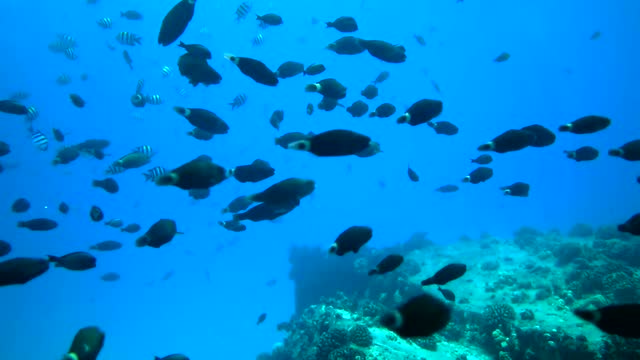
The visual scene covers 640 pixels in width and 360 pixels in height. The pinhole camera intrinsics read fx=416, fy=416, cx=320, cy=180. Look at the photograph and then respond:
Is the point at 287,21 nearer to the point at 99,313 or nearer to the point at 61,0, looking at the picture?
the point at 61,0

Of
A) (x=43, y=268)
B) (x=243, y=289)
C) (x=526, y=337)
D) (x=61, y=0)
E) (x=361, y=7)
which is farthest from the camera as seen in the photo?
(x=361, y=7)

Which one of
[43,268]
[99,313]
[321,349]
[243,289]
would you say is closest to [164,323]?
[99,313]

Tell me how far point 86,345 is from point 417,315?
344 cm

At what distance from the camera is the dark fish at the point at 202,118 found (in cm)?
606

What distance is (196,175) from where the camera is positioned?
4.45m

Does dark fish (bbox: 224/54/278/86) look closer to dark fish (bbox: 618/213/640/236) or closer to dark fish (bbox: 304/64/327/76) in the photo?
dark fish (bbox: 304/64/327/76)

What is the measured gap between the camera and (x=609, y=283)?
1358 centimetres

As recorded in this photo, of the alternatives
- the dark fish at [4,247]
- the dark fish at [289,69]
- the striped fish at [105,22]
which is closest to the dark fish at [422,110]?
the dark fish at [289,69]

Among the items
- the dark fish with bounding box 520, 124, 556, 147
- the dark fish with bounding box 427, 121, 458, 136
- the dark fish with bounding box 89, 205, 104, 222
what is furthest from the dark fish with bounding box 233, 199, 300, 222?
the dark fish with bounding box 427, 121, 458, 136

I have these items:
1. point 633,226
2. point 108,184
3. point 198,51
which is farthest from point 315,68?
point 633,226

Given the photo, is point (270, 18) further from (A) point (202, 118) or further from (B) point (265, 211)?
(B) point (265, 211)

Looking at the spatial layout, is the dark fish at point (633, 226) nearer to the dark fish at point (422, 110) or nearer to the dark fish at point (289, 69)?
the dark fish at point (422, 110)

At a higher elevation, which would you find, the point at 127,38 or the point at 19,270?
the point at 127,38

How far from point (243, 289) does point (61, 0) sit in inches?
2150
